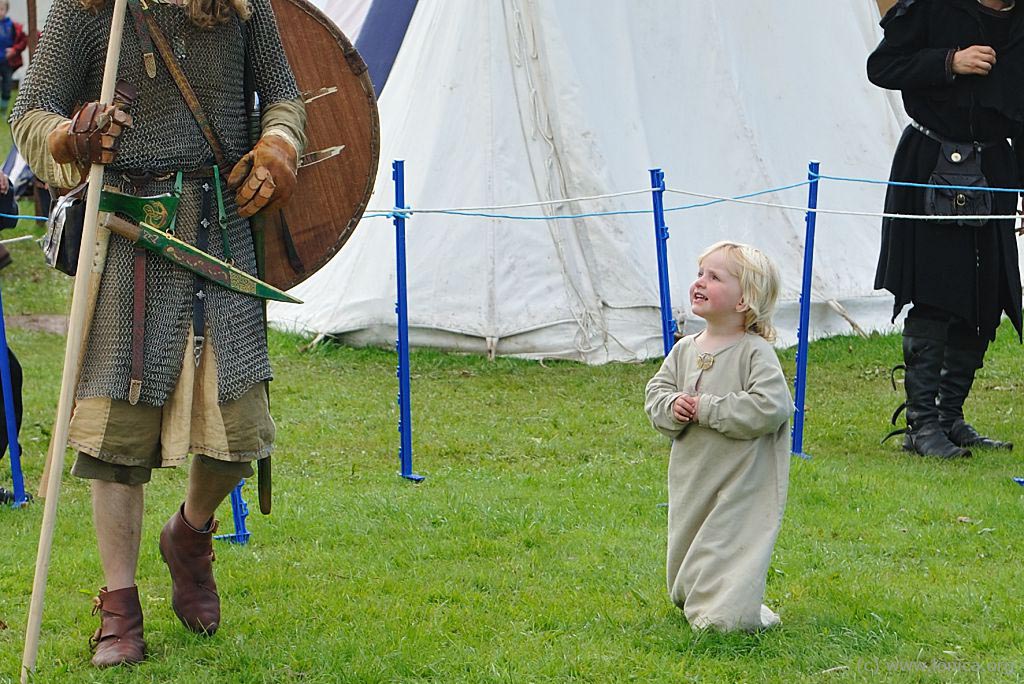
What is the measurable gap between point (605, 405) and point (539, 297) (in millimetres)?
1282

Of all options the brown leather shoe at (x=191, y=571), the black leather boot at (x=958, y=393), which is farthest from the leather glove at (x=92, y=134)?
the black leather boot at (x=958, y=393)

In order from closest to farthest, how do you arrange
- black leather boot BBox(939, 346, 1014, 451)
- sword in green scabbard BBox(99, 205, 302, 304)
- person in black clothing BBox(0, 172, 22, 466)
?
sword in green scabbard BBox(99, 205, 302, 304) → person in black clothing BBox(0, 172, 22, 466) → black leather boot BBox(939, 346, 1014, 451)

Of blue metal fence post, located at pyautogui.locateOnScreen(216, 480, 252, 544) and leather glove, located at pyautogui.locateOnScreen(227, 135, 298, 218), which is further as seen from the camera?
blue metal fence post, located at pyautogui.locateOnScreen(216, 480, 252, 544)

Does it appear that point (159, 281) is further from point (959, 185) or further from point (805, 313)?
point (959, 185)

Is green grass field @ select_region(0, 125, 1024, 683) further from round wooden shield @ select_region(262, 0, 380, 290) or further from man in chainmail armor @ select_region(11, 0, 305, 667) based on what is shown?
round wooden shield @ select_region(262, 0, 380, 290)

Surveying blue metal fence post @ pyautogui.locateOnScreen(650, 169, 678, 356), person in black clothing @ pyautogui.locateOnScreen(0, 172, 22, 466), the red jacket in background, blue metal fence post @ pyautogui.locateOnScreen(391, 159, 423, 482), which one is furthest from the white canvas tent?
the red jacket in background

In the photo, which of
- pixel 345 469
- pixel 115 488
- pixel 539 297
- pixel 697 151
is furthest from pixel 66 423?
pixel 697 151

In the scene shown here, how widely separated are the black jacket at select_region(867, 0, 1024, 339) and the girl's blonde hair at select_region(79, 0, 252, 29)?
319 cm

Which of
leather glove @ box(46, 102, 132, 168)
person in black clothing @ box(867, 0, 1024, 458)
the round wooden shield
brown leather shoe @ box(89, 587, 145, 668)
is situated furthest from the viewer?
→ person in black clothing @ box(867, 0, 1024, 458)

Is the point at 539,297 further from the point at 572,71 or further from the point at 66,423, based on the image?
the point at 66,423

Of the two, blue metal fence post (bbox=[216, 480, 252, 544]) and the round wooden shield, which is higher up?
the round wooden shield

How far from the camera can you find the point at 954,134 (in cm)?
568

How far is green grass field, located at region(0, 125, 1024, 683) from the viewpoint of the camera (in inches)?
136

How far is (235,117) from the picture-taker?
138 inches
